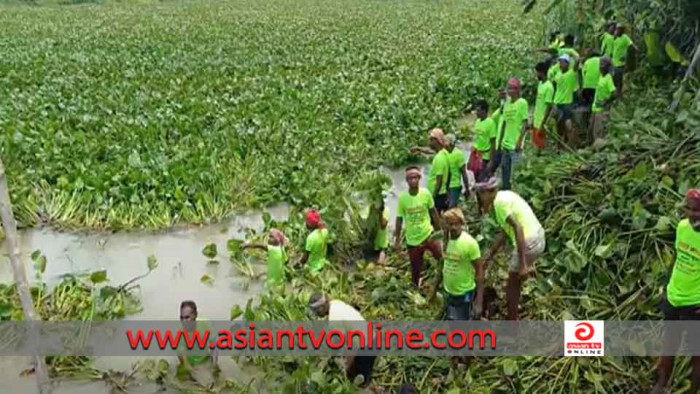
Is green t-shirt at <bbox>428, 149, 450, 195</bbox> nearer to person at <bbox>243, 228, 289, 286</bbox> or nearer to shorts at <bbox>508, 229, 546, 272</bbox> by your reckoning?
person at <bbox>243, 228, 289, 286</bbox>

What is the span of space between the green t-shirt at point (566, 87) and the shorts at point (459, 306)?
5.02 metres

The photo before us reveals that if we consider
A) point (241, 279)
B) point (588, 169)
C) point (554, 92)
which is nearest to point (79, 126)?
point (241, 279)

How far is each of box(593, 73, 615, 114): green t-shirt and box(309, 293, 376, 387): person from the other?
5.60m

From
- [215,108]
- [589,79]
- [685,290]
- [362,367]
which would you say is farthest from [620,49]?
[215,108]

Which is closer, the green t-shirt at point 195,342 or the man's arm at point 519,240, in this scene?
the man's arm at point 519,240

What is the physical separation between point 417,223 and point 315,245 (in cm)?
108

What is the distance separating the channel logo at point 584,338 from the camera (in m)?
5.55

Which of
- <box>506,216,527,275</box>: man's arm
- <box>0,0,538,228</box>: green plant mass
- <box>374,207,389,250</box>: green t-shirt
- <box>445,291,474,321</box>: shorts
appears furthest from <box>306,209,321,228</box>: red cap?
<box>0,0,538,228</box>: green plant mass

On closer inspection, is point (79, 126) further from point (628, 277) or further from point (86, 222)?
point (628, 277)

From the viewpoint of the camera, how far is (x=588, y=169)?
7.68 meters

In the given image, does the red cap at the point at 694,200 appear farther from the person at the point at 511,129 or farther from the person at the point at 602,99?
the person at the point at 602,99

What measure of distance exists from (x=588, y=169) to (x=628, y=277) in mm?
1905

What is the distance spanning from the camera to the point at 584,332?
224 inches

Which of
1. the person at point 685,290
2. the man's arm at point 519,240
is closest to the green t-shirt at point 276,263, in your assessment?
the man's arm at point 519,240
